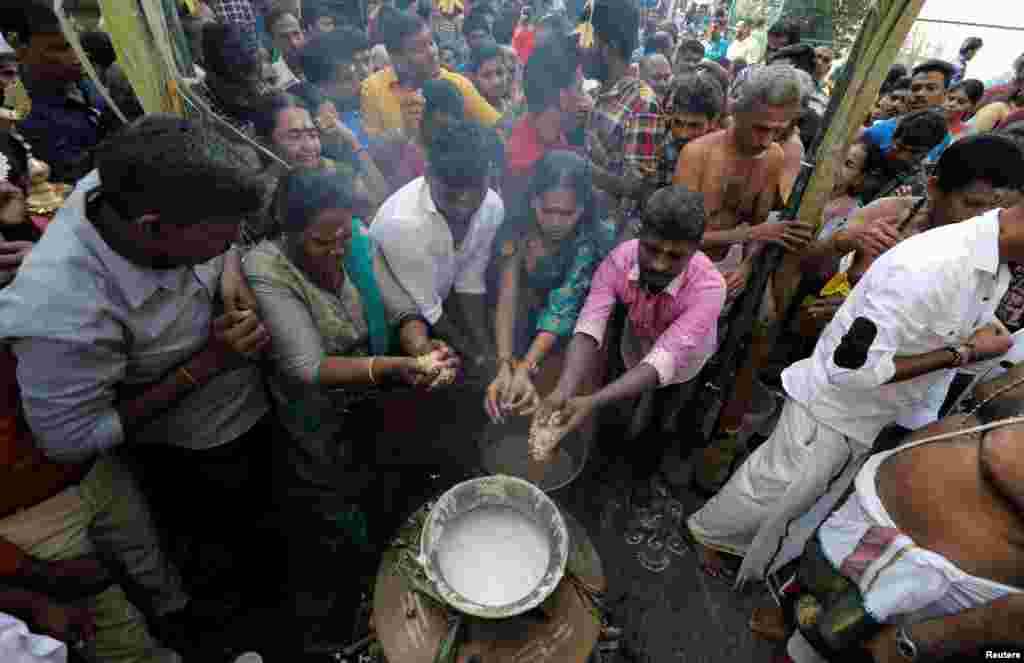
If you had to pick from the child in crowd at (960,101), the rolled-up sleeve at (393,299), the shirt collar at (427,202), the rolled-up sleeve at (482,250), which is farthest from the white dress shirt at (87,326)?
the child in crowd at (960,101)

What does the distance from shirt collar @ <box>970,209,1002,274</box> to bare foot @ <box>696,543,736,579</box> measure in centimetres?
210

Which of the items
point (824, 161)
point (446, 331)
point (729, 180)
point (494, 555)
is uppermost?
point (824, 161)

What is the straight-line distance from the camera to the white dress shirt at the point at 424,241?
8.05 ft

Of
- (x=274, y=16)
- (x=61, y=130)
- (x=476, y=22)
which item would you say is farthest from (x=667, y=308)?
(x=476, y=22)

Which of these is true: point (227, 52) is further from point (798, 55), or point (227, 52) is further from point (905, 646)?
point (798, 55)

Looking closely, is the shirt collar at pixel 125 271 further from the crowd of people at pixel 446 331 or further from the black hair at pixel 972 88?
the black hair at pixel 972 88

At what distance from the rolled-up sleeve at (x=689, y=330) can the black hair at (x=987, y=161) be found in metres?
1.38

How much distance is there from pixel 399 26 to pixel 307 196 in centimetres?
265

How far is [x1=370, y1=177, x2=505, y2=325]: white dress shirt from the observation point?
2.45m

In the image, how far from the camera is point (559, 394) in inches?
96.0

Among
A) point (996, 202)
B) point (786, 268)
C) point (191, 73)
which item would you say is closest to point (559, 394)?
point (786, 268)

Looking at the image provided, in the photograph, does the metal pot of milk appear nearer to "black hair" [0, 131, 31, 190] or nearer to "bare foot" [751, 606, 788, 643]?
"bare foot" [751, 606, 788, 643]

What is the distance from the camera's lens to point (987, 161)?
98.1 inches

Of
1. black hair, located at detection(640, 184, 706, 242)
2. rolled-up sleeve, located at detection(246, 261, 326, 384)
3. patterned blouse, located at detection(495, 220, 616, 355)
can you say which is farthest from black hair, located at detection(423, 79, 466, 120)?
rolled-up sleeve, located at detection(246, 261, 326, 384)
